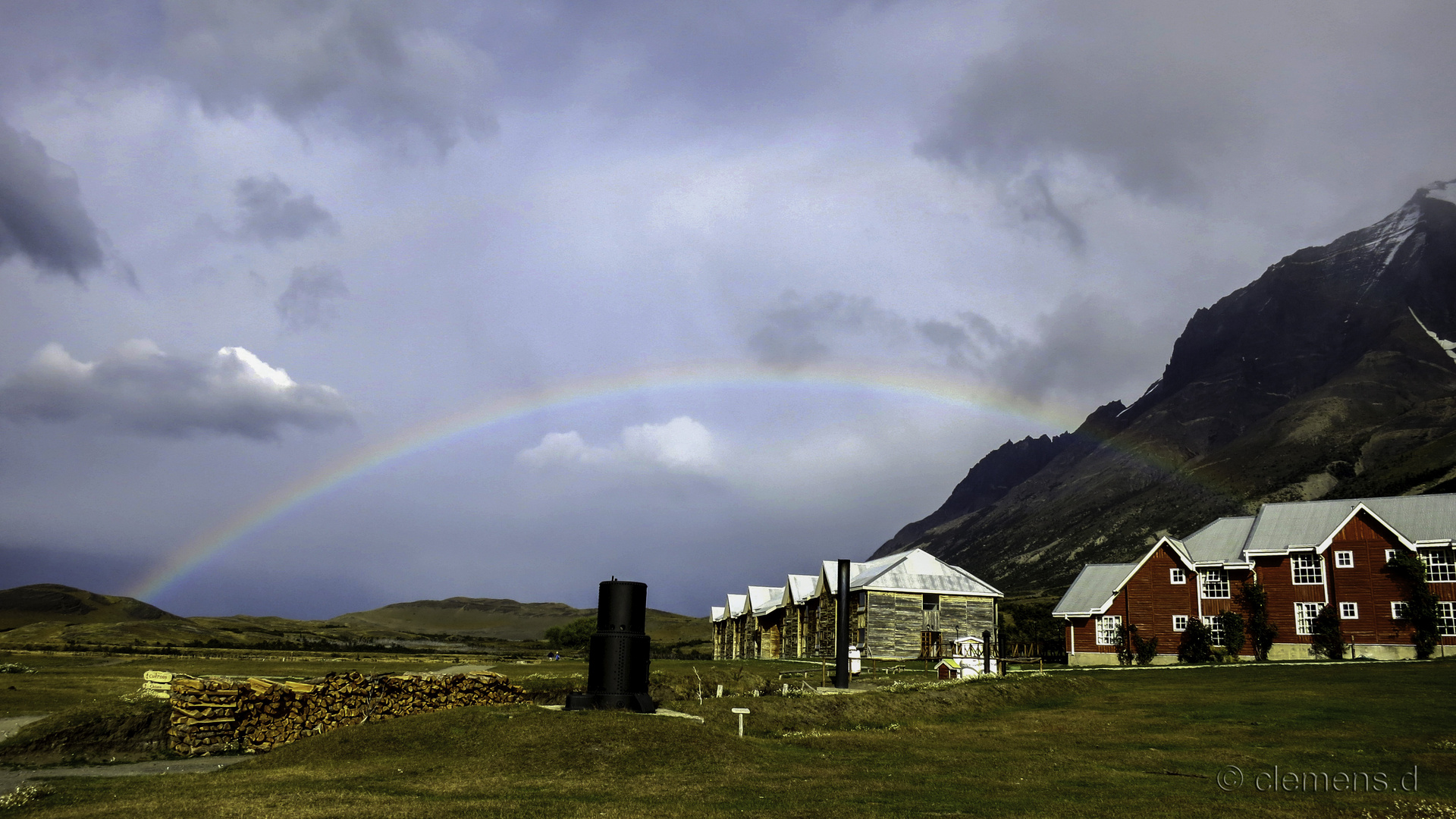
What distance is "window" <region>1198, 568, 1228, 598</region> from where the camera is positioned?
5491 cm

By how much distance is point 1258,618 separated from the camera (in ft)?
172

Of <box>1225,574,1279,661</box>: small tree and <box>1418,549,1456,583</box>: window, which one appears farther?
<box>1225,574,1279,661</box>: small tree

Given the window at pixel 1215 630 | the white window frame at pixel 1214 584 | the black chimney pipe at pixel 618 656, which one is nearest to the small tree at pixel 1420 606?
the white window frame at pixel 1214 584

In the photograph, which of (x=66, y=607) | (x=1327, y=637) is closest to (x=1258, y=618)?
(x=1327, y=637)

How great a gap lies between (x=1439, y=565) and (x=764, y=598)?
185 ft

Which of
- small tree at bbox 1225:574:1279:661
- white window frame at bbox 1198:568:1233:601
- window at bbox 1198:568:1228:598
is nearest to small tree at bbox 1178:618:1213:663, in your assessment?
small tree at bbox 1225:574:1279:661

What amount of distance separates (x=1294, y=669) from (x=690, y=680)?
28633 millimetres

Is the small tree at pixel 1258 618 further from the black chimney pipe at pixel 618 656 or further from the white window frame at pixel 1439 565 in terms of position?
the black chimney pipe at pixel 618 656

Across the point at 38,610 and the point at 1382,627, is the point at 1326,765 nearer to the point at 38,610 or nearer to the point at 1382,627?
the point at 1382,627

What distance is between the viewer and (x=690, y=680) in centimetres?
4134

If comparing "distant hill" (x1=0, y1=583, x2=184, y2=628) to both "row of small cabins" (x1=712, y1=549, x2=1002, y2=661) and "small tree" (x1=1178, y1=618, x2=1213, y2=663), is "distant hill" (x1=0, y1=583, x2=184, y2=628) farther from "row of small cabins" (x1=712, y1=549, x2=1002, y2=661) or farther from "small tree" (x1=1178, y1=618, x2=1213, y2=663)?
"small tree" (x1=1178, y1=618, x2=1213, y2=663)

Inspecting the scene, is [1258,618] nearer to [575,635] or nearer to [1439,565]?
[1439,565]

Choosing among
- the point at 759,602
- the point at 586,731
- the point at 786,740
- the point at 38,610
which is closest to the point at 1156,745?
the point at 786,740

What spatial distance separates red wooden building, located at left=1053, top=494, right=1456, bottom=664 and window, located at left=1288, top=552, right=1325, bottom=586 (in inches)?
1.8
